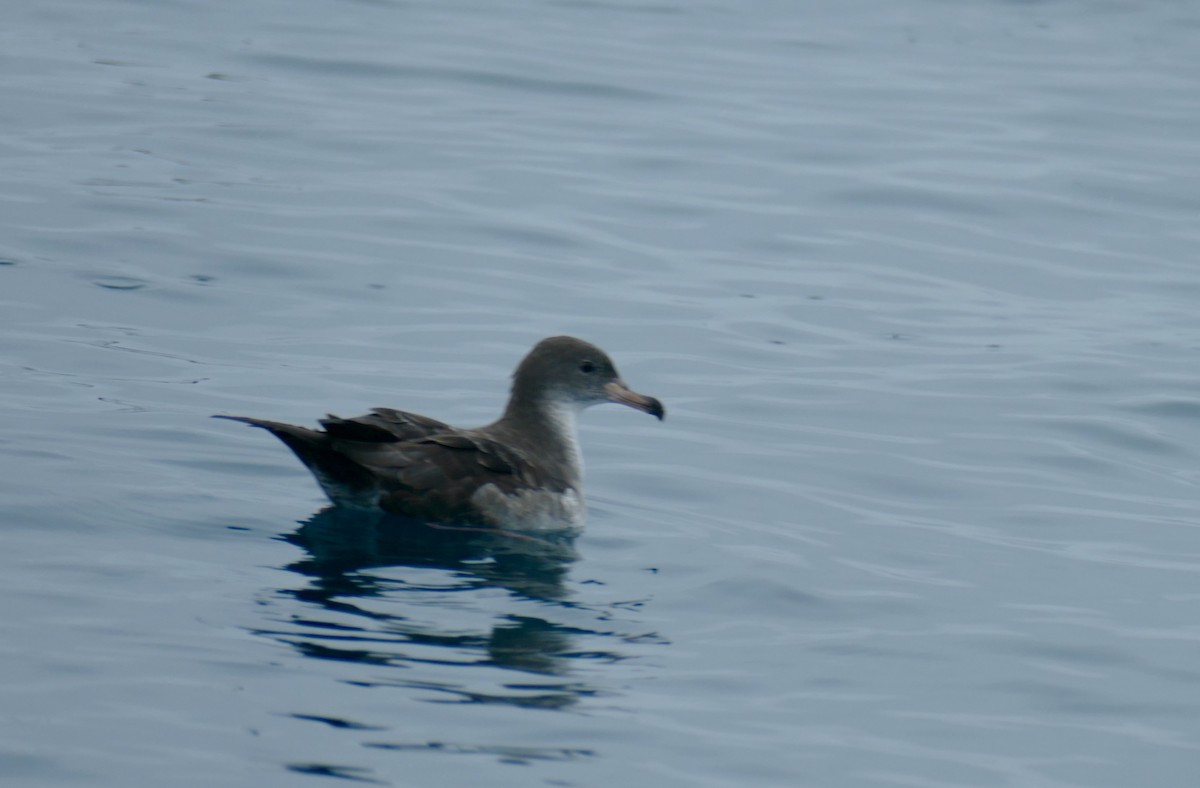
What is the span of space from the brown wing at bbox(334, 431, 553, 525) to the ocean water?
0.22 meters

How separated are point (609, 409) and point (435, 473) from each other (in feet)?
10.9

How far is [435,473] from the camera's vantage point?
9148 millimetres

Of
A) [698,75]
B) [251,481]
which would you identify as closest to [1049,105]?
[698,75]

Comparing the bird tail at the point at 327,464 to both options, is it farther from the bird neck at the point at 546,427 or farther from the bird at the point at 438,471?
the bird neck at the point at 546,427

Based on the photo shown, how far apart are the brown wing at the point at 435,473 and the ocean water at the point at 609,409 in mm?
221

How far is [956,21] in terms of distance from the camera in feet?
85.4

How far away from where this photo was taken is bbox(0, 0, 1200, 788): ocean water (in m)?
6.94

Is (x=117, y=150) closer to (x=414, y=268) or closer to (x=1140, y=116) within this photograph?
(x=414, y=268)

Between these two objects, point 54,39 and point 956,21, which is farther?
point 956,21

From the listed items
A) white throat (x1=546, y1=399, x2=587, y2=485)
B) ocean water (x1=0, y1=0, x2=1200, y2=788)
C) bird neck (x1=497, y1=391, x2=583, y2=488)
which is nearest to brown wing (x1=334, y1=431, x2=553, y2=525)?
ocean water (x1=0, y1=0, x2=1200, y2=788)

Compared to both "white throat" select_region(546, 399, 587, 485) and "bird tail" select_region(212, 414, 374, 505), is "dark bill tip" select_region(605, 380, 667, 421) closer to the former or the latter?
"white throat" select_region(546, 399, 587, 485)

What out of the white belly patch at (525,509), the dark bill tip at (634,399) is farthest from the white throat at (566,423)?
the white belly patch at (525,509)

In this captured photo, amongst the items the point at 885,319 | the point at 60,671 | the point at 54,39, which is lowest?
the point at 60,671

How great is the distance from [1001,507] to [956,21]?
17053 millimetres
